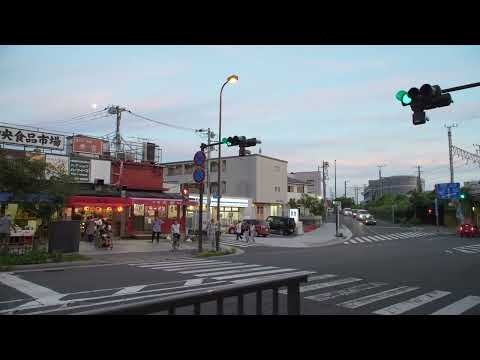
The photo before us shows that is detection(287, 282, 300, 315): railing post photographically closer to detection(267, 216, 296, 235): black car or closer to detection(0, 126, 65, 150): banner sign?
detection(0, 126, 65, 150): banner sign

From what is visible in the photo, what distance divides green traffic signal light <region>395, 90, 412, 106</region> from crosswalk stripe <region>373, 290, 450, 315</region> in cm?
485

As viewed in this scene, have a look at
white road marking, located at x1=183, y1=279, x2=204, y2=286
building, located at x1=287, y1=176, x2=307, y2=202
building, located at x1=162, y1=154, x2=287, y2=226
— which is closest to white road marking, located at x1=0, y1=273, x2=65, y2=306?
white road marking, located at x1=183, y1=279, x2=204, y2=286

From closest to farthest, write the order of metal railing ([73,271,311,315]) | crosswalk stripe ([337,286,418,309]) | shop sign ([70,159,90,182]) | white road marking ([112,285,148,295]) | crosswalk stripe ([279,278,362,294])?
metal railing ([73,271,311,315])
crosswalk stripe ([337,286,418,309])
white road marking ([112,285,148,295])
crosswalk stripe ([279,278,362,294])
shop sign ([70,159,90,182])

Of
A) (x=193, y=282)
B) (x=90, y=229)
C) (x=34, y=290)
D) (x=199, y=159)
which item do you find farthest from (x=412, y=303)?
(x=90, y=229)

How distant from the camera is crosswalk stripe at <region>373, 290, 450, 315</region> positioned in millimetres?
7659

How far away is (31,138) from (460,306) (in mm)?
25155

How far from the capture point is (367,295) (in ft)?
30.4

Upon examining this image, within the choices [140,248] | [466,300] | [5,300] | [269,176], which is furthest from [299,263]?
A: [269,176]

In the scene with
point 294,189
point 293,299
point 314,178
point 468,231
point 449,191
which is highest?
point 314,178

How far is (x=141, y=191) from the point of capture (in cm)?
2975

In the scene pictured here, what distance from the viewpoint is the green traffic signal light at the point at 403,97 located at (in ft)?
32.4

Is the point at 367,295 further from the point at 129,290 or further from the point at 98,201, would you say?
the point at 98,201
